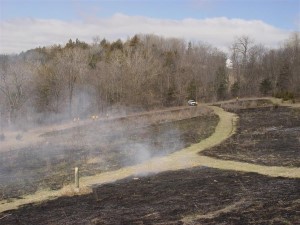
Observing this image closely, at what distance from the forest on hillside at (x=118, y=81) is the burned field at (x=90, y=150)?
1006cm

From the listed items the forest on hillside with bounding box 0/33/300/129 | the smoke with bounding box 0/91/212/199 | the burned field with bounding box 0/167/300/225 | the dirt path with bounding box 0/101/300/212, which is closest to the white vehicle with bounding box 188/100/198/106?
the forest on hillside with bounding box 0/33/300/129

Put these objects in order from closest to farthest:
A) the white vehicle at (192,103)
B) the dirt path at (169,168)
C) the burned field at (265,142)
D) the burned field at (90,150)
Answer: the dirt path at (169,168), the burned field at (90,150), the burned field at (265,142), the white vehicle at (192,103)

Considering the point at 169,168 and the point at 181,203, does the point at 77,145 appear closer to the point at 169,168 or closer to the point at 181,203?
the point at 169,168

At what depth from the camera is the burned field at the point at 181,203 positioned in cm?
1409

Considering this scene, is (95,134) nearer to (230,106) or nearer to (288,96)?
(230,106)

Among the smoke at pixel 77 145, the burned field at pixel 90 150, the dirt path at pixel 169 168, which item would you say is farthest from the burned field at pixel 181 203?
the smoke at pixel 77 145

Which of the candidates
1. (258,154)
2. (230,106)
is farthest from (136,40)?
(258,154)

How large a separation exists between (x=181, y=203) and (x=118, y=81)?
4281 cm

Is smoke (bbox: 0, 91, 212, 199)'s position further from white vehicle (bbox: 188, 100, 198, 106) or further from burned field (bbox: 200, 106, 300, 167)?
white vehicle (bbox: 188, 100, 198, 106)

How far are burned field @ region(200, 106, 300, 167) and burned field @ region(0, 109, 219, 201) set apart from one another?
2.86m

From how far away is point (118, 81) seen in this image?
189ft

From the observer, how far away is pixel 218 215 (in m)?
14.2

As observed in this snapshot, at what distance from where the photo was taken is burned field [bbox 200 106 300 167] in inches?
913

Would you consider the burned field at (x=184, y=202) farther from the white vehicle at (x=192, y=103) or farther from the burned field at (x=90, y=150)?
the white vehicle at (x=192, y=103)
